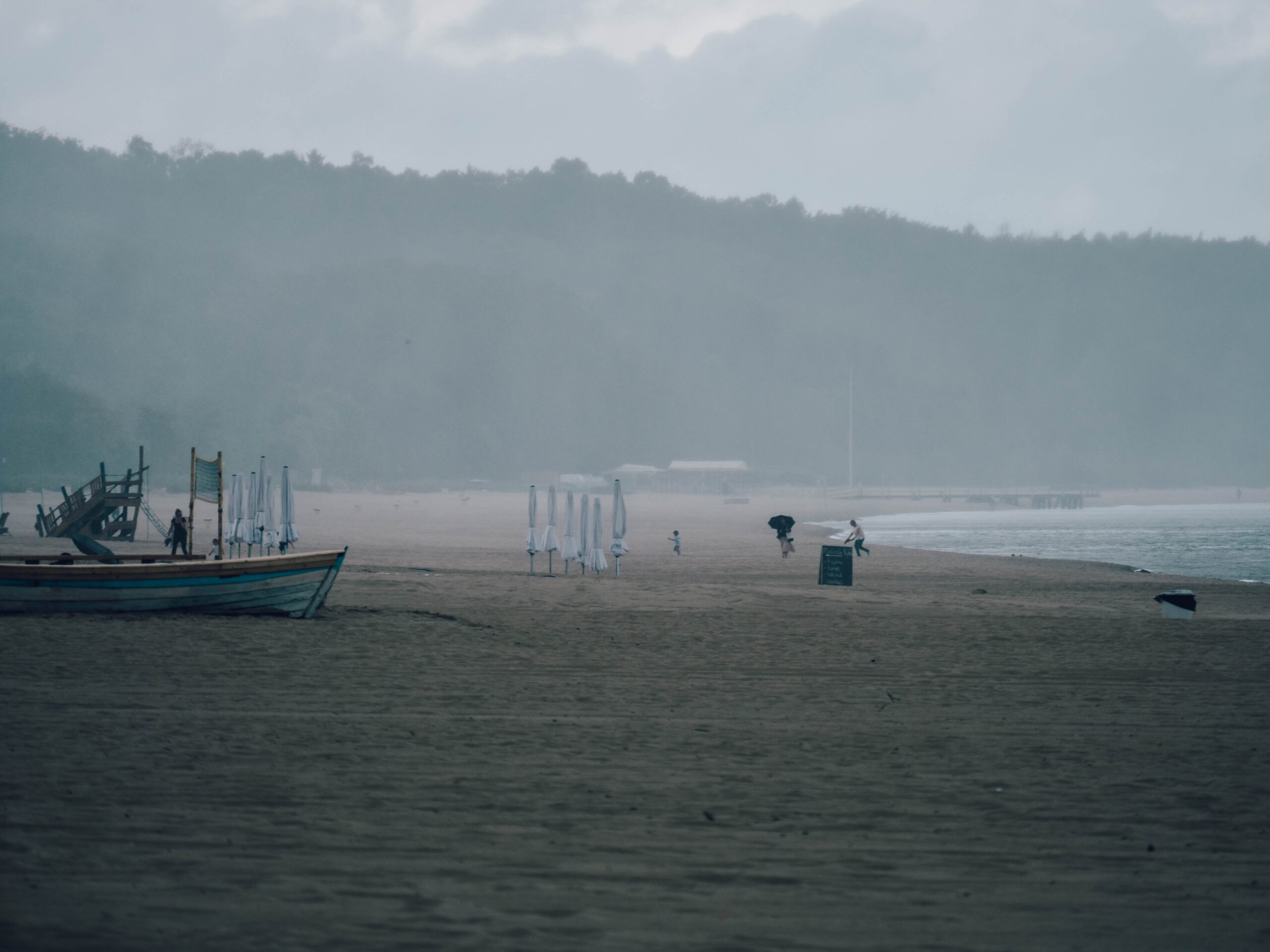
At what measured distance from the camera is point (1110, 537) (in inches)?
1988

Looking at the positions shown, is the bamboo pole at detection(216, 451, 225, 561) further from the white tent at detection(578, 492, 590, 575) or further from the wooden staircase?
the wooden staircase

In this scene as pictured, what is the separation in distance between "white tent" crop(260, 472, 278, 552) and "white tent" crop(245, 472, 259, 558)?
119cm

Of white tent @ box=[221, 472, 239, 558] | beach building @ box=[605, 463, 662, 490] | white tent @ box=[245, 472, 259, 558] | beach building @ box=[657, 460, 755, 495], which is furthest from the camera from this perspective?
beach building @ box=[605, 463, 662, 490]

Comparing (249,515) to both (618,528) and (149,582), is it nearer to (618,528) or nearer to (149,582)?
(618,528)

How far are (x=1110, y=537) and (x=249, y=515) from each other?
140 feet

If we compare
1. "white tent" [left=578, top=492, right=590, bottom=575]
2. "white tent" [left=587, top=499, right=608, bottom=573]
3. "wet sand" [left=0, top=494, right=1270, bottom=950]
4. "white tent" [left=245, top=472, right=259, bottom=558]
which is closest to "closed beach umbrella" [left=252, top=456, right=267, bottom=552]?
"white tent" [left=245, top=472, right=259, bottom=558]

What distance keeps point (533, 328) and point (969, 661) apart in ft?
566

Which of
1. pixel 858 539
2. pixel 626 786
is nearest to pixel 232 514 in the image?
pixel 858 539

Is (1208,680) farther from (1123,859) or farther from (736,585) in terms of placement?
(736,585)

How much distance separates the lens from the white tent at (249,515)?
2208 cm

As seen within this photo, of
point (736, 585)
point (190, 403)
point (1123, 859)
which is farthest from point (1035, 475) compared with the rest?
point (1123, 859)

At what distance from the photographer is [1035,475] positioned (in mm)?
183500

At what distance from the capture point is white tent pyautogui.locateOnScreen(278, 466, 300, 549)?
65.3 ft

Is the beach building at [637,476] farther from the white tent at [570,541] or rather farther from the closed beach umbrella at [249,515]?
the white tent at [570,541]
